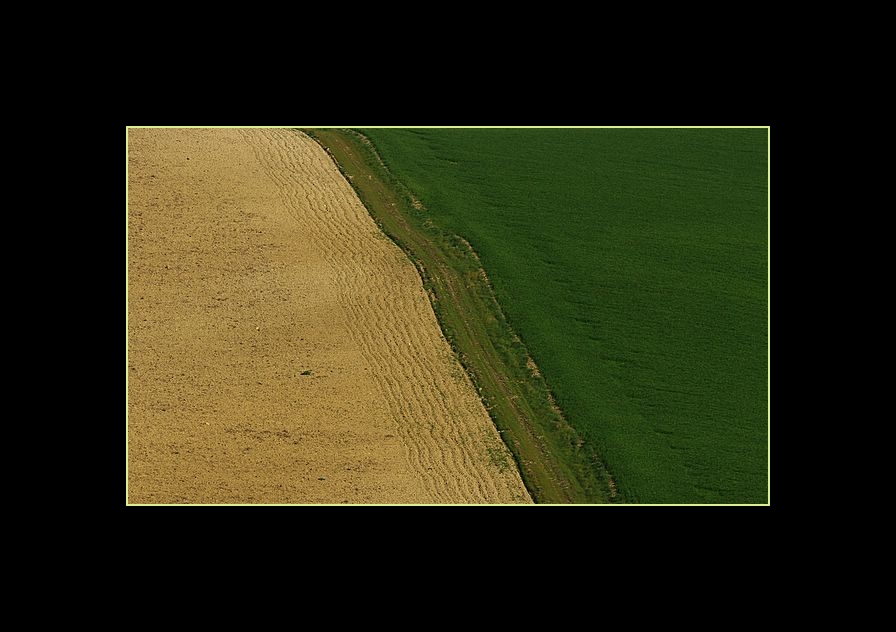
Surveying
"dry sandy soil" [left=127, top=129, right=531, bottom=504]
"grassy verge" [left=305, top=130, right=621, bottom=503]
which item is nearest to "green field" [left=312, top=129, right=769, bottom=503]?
"grassy verge" [left=305, top=130, right=621, bottom=503]

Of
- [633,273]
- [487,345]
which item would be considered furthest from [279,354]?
[633,273]

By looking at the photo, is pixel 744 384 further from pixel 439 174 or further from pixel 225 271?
pixel 225 271

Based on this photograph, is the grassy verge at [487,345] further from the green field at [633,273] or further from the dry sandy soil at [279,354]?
the dry sandy soil at [279,354]

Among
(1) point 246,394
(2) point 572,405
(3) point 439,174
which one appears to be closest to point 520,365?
(2) point 572,405

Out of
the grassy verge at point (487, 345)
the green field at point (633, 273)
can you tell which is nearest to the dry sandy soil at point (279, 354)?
the grassy verge at point (487, 345)

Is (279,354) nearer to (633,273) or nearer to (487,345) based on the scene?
(487,345)

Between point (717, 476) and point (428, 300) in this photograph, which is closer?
point (717, 476)
